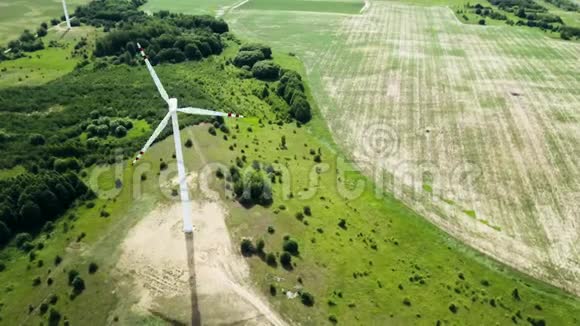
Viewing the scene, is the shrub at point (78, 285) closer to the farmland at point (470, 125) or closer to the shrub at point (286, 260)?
the shrub at point (286, 260)

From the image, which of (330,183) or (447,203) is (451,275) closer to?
(447,203)

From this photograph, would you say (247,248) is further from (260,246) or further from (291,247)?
(291,247)

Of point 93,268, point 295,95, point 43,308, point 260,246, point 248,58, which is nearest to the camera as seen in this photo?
point 43,308

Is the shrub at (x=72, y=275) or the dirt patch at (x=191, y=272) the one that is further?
the shrub at (x=72, y=275)

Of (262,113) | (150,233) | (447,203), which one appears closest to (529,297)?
(447,203)

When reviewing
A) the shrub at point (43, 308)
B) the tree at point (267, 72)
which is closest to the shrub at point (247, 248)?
the shrub at point (43, 308)

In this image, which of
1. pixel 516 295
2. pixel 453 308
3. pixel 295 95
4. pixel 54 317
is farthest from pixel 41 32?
pixel 516 295

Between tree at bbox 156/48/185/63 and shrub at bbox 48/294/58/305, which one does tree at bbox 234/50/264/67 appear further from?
shrub at bbox 48/294/58/305

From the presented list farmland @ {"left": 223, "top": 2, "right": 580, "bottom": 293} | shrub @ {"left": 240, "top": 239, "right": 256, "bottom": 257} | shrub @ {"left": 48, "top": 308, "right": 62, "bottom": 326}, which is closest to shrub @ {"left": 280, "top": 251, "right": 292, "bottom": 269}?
shrub @ {"left": 240, "top": 239, "right": 256, "bottom": 257}
